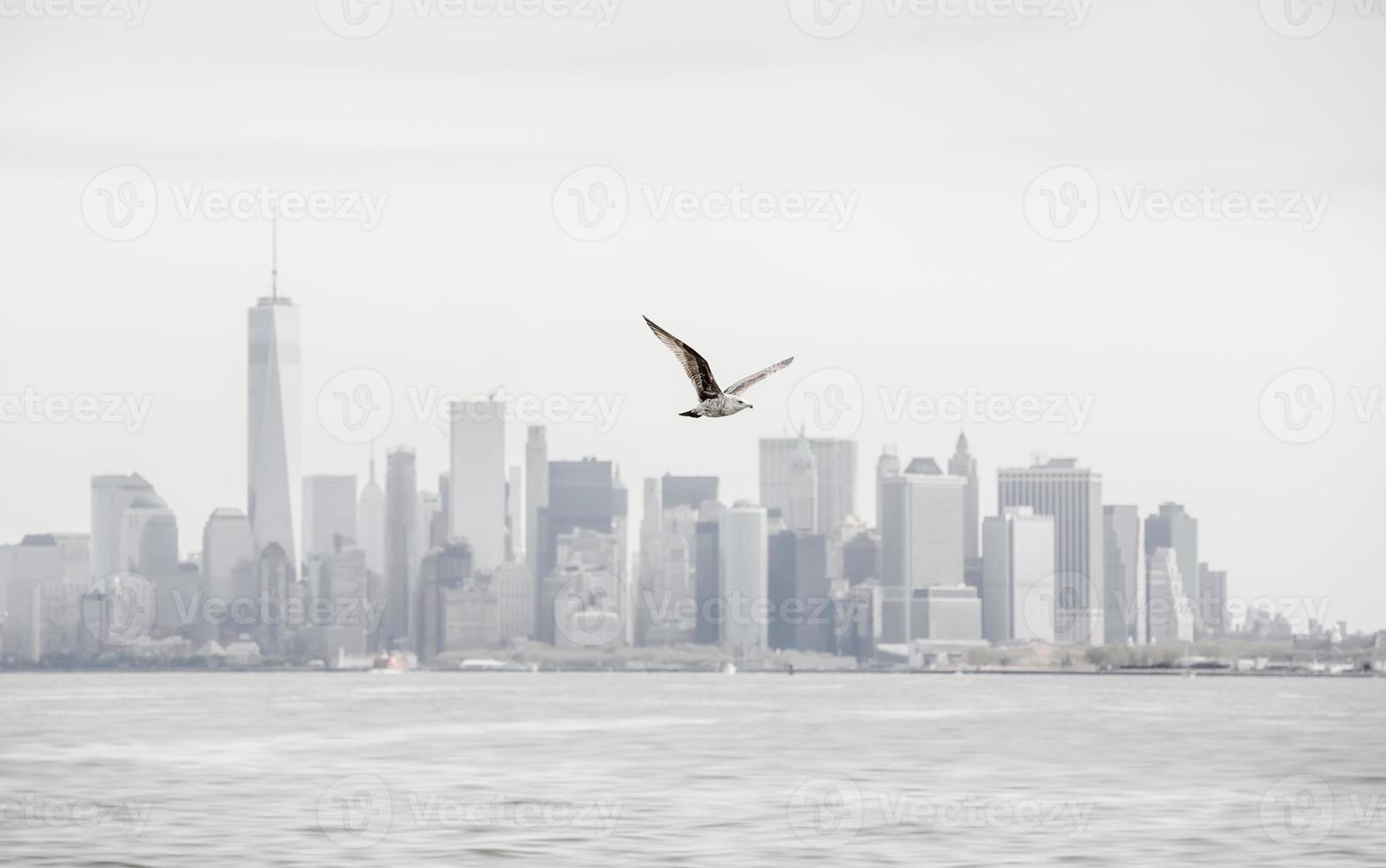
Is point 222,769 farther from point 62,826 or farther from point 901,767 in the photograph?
point 901,767

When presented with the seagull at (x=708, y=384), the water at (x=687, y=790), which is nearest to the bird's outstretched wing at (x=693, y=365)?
the seagull at (x=708, y=384)

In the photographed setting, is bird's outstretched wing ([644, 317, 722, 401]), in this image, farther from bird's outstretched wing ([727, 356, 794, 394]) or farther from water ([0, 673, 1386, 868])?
water ([0, 673, 1386, 868])

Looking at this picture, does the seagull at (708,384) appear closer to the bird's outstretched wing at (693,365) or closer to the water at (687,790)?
the bird's outstretched wing at (693,365)

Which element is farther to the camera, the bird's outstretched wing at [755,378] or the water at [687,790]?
the water at [687,790]

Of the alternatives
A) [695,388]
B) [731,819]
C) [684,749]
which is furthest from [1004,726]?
[695,388]

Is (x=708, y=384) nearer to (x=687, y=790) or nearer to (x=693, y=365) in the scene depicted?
(x=693, y=365)

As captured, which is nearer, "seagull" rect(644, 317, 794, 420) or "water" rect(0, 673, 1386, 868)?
"seagull" rect(644, 317, 794, 420)

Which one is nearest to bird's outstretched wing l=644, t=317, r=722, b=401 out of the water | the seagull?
the seagull
